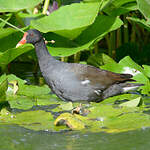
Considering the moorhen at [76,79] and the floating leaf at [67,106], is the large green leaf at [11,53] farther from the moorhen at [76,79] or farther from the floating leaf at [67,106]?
the floating leaf at [67,106]

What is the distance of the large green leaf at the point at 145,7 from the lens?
15.0 feet

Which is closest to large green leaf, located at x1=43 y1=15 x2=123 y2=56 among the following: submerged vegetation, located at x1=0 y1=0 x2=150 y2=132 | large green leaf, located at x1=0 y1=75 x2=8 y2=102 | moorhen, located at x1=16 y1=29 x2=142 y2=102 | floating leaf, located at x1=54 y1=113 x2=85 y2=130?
submerged vegetation, located at x1=0 y1=0 x2=150 y2=132

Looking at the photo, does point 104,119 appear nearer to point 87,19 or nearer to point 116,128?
point 116,128

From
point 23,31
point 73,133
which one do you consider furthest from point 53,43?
point 73,133

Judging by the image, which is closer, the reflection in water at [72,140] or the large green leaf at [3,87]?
the reflection in water at [72,140]

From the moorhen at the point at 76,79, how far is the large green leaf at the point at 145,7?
68 cm

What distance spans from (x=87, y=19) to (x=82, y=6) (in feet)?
0.77

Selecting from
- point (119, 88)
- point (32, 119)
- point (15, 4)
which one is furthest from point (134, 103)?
point (15, 4)

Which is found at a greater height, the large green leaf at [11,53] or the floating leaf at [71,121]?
the large green leaf at [11,53]

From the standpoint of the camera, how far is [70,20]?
15.6 feet

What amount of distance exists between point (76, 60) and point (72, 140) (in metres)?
2.52

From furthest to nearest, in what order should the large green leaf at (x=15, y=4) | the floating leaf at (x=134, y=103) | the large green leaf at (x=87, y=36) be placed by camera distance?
the large green leaf at (x=87, y=36), the large green leaf at (x=15, y=4), the floating leaf at (x=134, y=103)

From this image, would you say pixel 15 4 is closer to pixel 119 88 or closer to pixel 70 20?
pixel 70 20

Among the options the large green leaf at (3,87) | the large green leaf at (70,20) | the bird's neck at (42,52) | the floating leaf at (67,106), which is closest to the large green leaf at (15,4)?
the large green leaf at (70,20)
